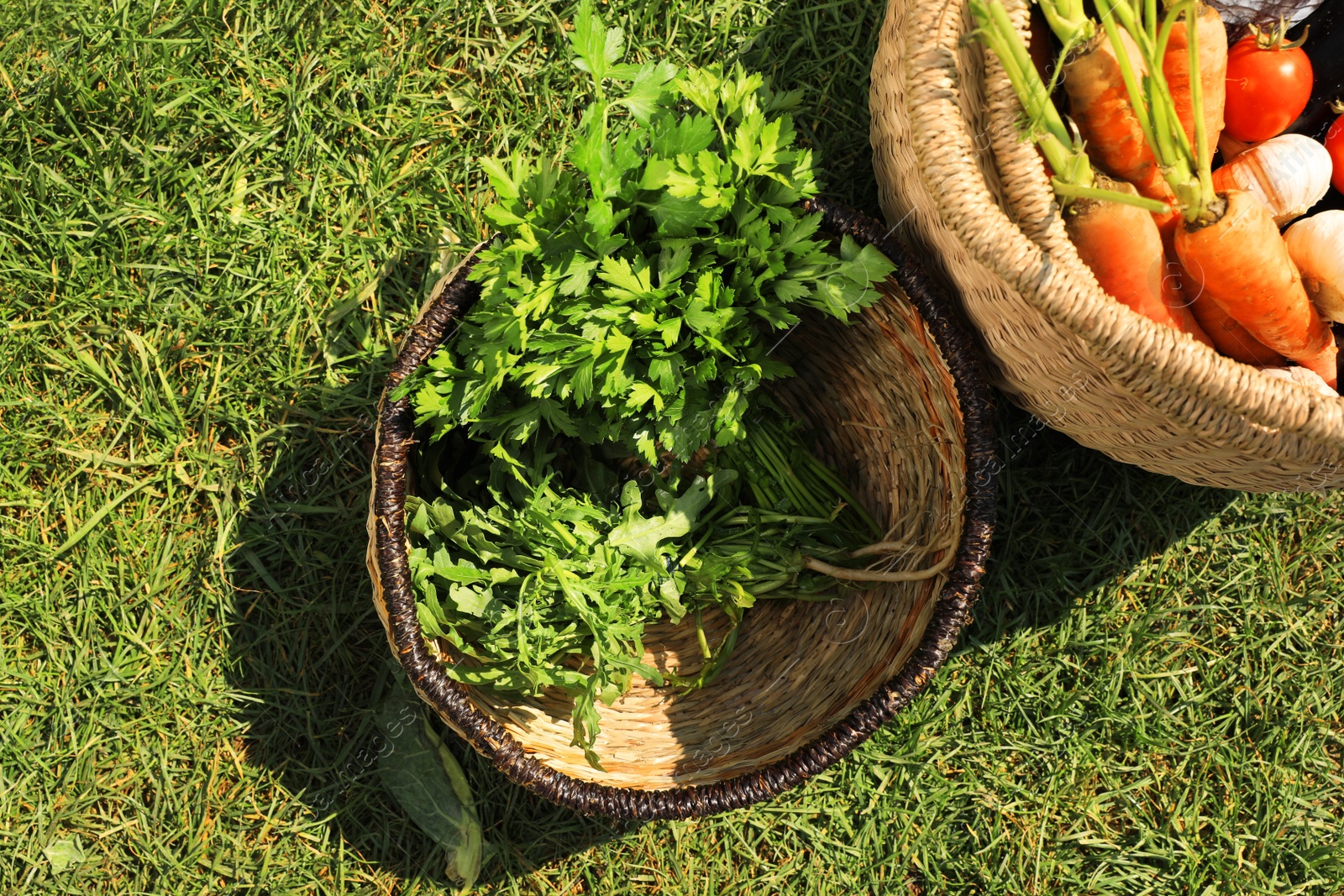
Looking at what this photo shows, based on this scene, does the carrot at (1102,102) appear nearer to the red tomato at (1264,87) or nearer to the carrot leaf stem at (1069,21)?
the carrot leaf stem at (1069,21)

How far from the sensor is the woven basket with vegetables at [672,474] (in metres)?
1.52

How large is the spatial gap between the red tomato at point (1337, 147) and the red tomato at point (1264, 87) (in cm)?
7

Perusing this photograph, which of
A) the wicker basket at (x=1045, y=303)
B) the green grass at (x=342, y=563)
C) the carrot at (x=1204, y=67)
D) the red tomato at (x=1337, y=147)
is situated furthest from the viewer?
the green grass at (x=342, y=563)

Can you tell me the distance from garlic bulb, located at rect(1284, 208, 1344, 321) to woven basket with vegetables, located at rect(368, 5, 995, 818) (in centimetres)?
66

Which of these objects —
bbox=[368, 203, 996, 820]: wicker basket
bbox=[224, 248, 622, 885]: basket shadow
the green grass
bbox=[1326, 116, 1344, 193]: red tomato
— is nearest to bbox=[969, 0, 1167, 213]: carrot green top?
bbox=[368, 203, 996, 820]: wicker basket

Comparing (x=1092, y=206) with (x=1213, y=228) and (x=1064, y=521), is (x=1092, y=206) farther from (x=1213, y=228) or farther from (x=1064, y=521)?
(x=1064, y=521)

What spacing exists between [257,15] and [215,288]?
2.03 ft

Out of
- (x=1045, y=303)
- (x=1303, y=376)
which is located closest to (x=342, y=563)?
(x=1045, y=303)

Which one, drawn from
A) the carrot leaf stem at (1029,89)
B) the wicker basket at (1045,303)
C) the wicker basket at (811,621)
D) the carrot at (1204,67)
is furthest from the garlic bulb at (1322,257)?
the wicker basket at (811,621)

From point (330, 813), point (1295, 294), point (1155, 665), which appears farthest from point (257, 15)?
point (1155, 665)

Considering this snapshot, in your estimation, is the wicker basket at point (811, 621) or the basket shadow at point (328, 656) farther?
the basket shadow at point (328, 656)

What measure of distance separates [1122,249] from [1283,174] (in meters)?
0.39

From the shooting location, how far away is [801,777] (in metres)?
1.58

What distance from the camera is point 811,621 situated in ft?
6.29
